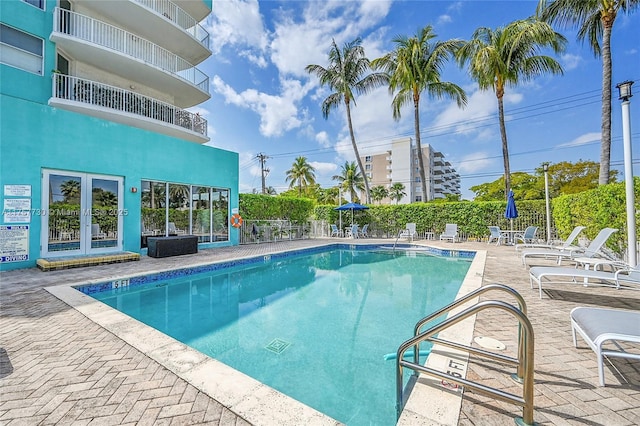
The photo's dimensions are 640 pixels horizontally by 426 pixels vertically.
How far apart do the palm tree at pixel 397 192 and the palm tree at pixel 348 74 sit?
129 feet

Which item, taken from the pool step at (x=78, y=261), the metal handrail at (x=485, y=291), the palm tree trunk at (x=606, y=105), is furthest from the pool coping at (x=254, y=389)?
the palm tree trunk at (x=606, y=105)

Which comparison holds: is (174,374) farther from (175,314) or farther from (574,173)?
(574,173)

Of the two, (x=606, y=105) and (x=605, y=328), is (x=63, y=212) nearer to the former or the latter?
(x=605, y=328)

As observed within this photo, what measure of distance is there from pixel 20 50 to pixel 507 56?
20398mm

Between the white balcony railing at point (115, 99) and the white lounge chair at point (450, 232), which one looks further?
the white lounge chair at point (450, 232)

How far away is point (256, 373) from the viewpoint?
10.3 feet

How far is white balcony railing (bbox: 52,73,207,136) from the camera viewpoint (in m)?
10.2

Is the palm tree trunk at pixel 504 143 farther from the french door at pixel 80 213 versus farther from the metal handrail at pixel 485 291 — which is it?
the french door at pixel 80 213

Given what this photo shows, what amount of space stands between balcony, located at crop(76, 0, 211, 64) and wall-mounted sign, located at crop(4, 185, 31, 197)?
8.91 meters

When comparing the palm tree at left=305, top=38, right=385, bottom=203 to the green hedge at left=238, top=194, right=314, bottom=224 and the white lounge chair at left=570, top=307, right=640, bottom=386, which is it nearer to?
the green hedge at left=238, top=194, right=314, bottom=224

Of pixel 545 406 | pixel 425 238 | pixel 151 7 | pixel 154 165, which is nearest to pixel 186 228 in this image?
pixel 154 165

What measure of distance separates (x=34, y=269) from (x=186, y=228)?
4.49 m

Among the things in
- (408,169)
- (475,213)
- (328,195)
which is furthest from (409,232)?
(408,169)

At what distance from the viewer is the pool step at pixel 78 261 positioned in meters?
6.70
